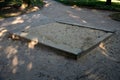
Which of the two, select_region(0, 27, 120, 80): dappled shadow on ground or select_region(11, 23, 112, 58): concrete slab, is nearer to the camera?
select_region(0, 27, 120, 80): dappled shadow on ground

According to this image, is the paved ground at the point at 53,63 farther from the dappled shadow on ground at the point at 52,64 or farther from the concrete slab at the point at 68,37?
the concrete slab at the point at 68,37

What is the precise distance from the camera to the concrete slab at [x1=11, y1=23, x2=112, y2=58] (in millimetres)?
5998

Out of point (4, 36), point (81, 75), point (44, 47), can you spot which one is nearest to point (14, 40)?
point (4, 36)

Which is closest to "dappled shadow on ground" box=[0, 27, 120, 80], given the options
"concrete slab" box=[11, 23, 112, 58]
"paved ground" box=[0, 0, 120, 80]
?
"paved ground" box=[0, 0, 120, 80]

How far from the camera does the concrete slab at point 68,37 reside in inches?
236

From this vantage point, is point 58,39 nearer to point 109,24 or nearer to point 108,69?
point 108,69

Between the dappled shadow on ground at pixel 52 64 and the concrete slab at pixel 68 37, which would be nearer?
the dappled shadow on ground at pixel 52 64

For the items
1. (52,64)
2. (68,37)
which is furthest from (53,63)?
(68,37)

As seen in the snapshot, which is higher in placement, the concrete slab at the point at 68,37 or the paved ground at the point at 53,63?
the concrete slab at the point at 68,37

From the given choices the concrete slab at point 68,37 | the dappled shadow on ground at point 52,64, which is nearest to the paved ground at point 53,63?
the dappled shadow on ground at point 52,64

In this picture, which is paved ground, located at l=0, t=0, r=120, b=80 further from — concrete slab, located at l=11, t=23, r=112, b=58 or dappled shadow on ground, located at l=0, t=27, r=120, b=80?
concrete slab, located at l=11, t=23, r=112, b=58

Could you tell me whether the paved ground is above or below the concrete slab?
below

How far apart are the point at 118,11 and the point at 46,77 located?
30.0ft

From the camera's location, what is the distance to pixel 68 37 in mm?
7059
